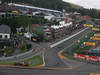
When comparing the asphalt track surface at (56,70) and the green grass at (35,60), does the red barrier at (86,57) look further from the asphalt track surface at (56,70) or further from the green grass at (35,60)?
the green grass at (35,60)

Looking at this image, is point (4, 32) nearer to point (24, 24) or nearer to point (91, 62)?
point (24, 24)

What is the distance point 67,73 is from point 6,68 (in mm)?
4527

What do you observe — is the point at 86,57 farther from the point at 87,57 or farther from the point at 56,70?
the point at 56,70

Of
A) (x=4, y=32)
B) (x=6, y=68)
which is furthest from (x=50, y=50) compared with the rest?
(x=6, y=68)

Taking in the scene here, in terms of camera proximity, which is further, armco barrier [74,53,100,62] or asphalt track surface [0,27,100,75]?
armco barrier [74,53,100,62]

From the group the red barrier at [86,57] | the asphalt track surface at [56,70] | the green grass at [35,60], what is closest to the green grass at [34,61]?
the green grass at [35,60]

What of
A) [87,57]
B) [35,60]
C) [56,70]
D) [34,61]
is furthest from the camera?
[87,57]

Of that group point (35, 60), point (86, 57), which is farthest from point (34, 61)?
point (86, 57)

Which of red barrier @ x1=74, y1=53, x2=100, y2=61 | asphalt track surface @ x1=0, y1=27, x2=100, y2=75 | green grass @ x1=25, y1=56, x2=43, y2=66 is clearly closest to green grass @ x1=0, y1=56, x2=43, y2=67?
green grass @ x1=25, y1=56, x2=43, y2=66

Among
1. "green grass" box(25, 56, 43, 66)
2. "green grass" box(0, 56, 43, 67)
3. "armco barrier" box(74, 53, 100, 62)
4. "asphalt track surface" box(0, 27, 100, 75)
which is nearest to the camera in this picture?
"asphalt track surface" box(0, 27, 100, 75)

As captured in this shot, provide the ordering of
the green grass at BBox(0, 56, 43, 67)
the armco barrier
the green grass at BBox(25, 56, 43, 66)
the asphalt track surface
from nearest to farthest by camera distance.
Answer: the asphalt track surface < the green grass at BBox(0, 56, 43, 67) < the green grass at BBox(25, 56, 43, 66) < the armco barrier

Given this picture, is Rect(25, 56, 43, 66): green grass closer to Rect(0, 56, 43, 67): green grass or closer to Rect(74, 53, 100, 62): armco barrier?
Rect(0, 56, 43, 67): green grass

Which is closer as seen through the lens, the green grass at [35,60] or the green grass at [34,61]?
the green grass at [34,61]

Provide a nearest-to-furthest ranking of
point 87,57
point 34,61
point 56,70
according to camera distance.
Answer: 1. point 56,70
2. point 34,61
3. point 87,57
